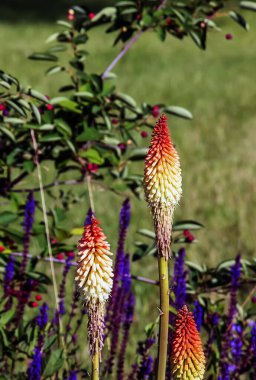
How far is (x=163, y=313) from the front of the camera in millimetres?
1386

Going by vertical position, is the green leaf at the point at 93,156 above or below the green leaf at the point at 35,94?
below

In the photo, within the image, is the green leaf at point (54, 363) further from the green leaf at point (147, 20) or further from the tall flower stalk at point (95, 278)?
the green leaf at point (147, 20)

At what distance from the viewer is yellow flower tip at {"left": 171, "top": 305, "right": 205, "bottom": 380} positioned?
55.2 inches

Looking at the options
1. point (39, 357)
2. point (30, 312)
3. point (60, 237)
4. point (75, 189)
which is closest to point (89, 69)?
point (75, 189)

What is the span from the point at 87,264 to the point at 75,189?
5.26 m

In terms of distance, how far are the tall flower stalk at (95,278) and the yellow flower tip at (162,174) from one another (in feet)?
0.39

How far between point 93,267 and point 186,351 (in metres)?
0.21

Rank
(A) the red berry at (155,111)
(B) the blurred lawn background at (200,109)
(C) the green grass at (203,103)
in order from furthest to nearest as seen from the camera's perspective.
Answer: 1. (C) the green grass at (203,103)
2. (B) the blurred lawn background at (200,109)
3. (A) the red berry at (155,111)

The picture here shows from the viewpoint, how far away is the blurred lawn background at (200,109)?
569 cm

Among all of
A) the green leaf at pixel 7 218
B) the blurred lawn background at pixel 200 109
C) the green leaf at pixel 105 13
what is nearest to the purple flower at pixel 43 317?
the green leaf at pixel 7 218

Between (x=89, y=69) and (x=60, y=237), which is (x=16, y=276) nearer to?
(x=60, y=237)

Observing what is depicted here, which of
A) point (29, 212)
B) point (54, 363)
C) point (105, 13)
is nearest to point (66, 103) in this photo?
point (105, 13)

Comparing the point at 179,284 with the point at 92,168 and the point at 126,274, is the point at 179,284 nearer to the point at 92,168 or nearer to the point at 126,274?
the point at 126,274

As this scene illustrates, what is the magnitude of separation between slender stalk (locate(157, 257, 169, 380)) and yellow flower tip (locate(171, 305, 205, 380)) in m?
0.02
